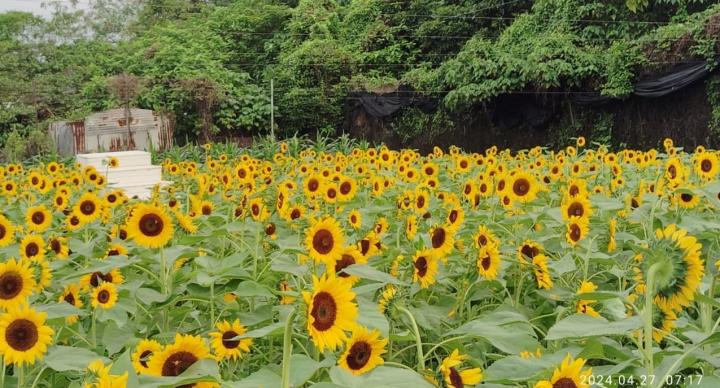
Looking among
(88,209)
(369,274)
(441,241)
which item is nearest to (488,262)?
(441,241)

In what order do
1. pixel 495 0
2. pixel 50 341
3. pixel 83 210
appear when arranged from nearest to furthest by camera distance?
pixel 50 341, pixel 83 210, pixel 495 0

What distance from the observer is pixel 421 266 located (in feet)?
4.07

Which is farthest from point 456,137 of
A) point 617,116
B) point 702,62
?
point 702,62

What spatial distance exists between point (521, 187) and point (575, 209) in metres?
0.46

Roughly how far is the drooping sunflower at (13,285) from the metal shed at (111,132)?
12242 millimetres

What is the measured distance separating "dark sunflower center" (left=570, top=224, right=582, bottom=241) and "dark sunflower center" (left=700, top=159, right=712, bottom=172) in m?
1.09

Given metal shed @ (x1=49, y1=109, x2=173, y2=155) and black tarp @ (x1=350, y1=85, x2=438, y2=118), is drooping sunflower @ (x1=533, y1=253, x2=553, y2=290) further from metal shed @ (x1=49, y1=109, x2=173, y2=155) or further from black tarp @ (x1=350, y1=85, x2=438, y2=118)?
metal shed @ (x1=49, y1=109, x2=173, y2=155)

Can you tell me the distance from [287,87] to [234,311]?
48.5 ft

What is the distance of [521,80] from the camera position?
10172mm

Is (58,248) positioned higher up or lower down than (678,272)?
lower down

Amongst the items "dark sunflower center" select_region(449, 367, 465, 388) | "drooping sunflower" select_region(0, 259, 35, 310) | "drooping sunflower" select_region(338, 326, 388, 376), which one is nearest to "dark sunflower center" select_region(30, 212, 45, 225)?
"drooping sunflower" select_region(0, 259, 35, 310)

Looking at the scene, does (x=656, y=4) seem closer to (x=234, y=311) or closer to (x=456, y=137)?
(x=456, y=137)

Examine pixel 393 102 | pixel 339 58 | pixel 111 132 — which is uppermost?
pixel 339 58

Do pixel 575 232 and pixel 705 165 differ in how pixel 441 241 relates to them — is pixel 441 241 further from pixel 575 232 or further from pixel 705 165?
pixel 705 165
